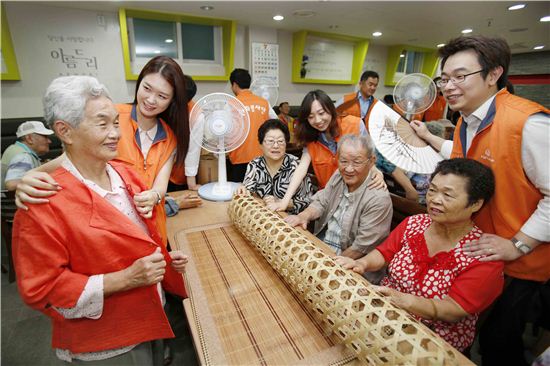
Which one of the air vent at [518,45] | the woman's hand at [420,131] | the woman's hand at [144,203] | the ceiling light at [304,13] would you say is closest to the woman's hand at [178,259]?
the woman's hand at [144,203]

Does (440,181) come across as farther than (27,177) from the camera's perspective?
Yes

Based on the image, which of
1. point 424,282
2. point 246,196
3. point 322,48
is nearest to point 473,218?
point 424,282

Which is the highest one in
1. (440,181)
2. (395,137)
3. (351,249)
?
(395,137)

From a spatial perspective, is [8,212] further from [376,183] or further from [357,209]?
[376,183]

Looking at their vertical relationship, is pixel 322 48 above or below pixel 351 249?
above

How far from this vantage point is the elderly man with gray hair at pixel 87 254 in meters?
0.86

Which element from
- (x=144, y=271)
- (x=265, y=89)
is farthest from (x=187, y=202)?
(x=265, y=89)

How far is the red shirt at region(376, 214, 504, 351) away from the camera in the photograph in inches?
44.5

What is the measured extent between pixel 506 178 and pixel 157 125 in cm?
196

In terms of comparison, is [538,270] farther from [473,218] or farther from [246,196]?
[246,196]

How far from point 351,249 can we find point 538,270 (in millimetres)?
869

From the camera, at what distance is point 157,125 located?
186cm

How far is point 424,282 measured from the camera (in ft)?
4.18

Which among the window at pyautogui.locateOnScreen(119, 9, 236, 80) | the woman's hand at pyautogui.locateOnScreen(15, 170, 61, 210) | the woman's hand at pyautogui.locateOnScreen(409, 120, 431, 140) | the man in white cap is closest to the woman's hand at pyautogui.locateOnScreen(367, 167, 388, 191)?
the woman's hand at pyautogui.locateOnScreen(409, 120, 431, 140)
